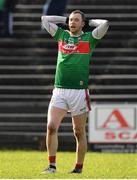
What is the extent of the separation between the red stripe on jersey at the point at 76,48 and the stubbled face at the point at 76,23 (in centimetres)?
15

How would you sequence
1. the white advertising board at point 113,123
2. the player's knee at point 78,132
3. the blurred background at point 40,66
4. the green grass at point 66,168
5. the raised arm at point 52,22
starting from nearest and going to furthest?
the green grass at point 66,168, the player's knee at point 78,132, the raised arm at point 52,22, the white advertising board at point 113,123, the blurred background at point 40,66

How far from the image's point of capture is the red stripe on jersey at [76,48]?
9523mm

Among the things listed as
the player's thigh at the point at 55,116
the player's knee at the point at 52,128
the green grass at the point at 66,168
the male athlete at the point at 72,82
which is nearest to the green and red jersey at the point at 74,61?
the male athlete at the point at 72,82

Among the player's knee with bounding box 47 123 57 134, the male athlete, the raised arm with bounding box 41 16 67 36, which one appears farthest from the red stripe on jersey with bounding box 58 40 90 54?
the player's knee with bounding box 47 123 57 134

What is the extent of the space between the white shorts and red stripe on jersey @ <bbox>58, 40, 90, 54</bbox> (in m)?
0.44

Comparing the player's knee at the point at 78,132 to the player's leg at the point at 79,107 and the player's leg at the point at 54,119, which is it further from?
the player's leg at the point at 54,119

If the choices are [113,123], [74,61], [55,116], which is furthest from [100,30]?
[113,123]

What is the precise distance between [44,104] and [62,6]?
309 cm

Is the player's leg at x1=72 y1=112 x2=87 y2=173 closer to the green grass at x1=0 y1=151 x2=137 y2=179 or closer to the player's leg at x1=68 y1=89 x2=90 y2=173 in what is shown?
the player's leg at x1=68 y1=89 x2=90 y2=173

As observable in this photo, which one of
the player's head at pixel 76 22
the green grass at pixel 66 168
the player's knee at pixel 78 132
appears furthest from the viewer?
the player's knee at pixel 78 132

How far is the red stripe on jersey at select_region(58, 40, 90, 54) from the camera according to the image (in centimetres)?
952

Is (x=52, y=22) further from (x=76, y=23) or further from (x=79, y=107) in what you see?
(x=79, y=107)

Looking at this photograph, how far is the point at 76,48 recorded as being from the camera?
31.3 ft

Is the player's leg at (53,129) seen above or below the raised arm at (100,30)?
below
